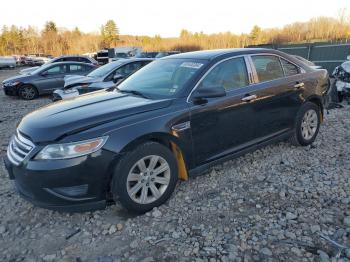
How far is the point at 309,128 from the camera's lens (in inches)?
193

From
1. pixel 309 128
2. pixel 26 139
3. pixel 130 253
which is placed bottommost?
pixel 130 253

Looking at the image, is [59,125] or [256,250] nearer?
[256,250]

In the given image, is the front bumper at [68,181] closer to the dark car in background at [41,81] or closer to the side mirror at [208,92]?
the side mirror at [208,92]

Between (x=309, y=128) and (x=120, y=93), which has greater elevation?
(x=120, y=93)

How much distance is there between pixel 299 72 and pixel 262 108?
112cm

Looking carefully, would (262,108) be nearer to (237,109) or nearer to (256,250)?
(237,109)

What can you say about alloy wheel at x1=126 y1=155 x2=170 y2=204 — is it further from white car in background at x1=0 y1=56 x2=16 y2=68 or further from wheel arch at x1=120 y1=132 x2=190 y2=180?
white car in background at x1=0 y1=56 x2=16 y2=68

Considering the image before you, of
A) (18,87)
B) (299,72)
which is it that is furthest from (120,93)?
(18,87)

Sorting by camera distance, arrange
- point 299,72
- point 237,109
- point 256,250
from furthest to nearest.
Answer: point 299,72 → point 237,109 → point 256,250

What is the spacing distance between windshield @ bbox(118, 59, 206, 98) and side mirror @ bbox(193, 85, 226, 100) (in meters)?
0.21

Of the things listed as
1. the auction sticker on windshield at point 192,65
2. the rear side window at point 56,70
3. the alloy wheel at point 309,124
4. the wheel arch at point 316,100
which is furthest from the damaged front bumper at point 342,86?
the rear side window at point 56,70

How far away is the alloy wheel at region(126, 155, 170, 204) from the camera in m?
3.03

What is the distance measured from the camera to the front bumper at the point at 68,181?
8.89 feet

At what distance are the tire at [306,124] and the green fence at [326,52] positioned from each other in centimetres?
1065
